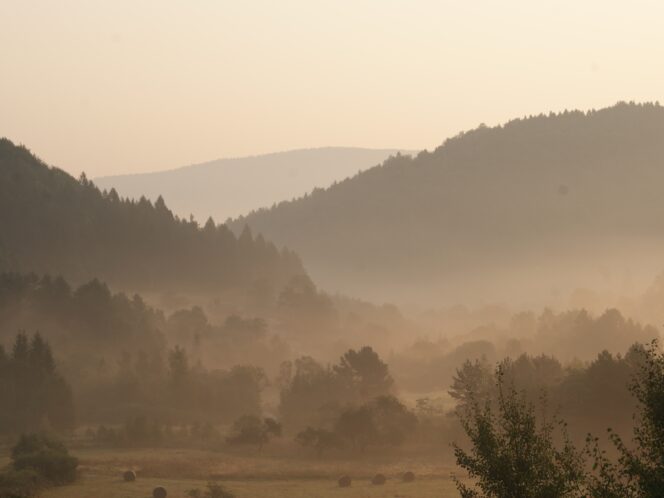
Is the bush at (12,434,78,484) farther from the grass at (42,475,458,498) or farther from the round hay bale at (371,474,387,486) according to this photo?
the round hay bale at (371,474,387,486)

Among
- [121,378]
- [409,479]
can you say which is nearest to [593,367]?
Result: [409,479]

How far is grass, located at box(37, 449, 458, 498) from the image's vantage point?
101062mm

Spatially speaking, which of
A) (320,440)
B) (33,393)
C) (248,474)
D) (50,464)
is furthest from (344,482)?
(33,393)

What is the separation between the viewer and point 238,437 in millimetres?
136250

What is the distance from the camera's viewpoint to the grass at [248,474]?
101 m

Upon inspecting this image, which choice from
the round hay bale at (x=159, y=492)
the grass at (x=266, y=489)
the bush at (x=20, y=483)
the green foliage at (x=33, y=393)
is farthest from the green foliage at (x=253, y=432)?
the bush at (x=20, y=483)

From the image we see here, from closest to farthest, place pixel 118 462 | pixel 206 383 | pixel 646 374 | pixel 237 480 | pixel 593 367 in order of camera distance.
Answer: pixel 646 374, pixel 237 480, pixel 118 462, pixel 593 367, pixel 206 383

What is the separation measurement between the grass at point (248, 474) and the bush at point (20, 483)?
1.80m

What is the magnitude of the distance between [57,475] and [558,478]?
6977 cm

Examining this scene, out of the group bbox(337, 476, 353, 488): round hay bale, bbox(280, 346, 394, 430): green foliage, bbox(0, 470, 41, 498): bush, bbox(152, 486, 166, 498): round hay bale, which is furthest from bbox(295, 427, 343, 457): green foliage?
bbox(0, 470, 41, 498): bush

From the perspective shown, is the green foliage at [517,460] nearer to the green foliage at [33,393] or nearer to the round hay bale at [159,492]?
the round hay bale at [159,492]

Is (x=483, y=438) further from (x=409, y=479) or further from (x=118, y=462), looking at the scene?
(x=118, y=462)

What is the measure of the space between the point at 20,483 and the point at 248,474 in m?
27.5

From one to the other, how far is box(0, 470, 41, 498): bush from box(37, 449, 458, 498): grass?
180 centimetres
